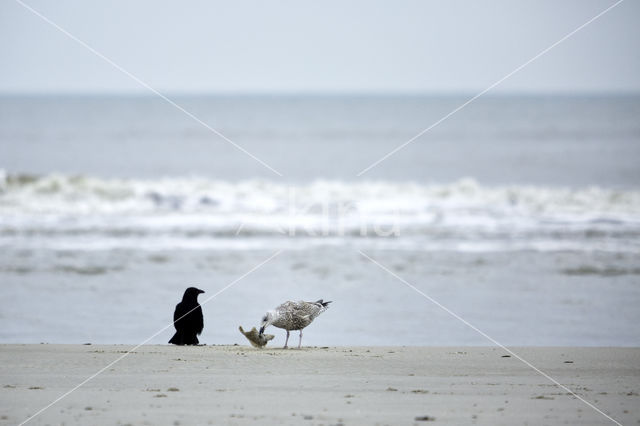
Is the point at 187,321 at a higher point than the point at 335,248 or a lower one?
lower

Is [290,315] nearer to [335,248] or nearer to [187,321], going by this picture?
[187,321]

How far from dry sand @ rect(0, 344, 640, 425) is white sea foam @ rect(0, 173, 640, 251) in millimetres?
7593

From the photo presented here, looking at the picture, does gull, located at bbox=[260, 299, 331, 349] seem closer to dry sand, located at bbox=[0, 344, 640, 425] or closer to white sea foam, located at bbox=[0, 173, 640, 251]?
dry sand, located at bbox=[0, 344, 640, 425]

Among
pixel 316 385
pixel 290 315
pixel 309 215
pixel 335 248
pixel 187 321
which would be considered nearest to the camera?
pixel 316 385

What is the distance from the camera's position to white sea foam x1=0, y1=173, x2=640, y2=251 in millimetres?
15852

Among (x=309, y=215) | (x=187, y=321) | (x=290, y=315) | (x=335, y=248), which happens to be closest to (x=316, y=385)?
(x=290, y=315)

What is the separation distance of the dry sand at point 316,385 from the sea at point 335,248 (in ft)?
3.80

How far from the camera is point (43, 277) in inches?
468

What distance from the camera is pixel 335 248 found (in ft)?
48.4

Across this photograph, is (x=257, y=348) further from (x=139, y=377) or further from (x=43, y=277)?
(x=43, y=277)

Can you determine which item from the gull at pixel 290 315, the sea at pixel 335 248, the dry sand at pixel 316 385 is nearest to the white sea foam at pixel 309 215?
the sea at pixel 335 248

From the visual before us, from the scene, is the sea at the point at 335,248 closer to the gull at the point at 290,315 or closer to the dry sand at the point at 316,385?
the gull at the point at 290,315

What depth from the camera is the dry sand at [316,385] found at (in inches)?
211

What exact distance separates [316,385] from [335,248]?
8614 millimetres
